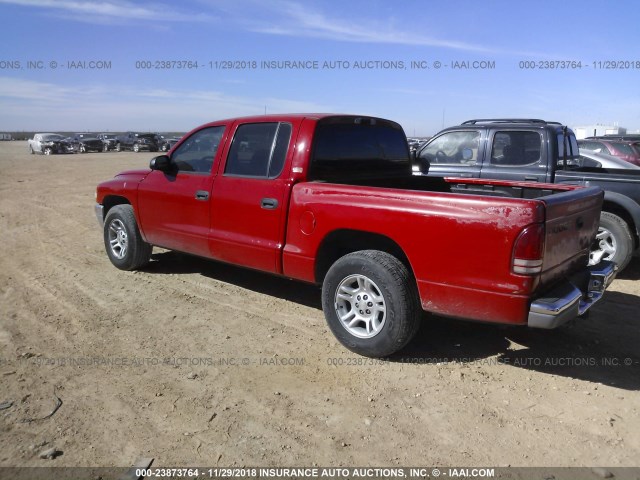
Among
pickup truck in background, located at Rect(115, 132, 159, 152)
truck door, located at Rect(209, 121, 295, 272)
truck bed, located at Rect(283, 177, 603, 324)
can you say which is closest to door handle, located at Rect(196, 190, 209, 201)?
truck door, located at Rect(209, 121, 295, 272)

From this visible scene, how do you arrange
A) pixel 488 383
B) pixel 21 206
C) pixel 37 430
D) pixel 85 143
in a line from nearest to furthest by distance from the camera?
1. pixel 37 430
2. pixel 488 383
3. pixel 21 206
4. pixel 85 143

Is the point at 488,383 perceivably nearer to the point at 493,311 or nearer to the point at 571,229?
the point at 493,311

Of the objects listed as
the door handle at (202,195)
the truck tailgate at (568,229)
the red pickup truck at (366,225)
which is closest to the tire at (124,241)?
the red pickup truck at (366,225)

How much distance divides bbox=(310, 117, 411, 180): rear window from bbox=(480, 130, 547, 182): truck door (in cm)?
202

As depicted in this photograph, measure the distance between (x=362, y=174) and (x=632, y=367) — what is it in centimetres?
272

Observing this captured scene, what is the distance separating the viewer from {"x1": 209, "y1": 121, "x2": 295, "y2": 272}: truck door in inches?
176

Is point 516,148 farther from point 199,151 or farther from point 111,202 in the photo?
point 111,202


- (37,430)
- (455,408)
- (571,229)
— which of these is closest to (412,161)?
(571,229)

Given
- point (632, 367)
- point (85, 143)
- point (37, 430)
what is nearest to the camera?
point (37, 430)

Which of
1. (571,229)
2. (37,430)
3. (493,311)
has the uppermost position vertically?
(571,229)

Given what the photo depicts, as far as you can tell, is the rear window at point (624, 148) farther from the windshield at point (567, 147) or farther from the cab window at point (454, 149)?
the cab window at point (454, 149)

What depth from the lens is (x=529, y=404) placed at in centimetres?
334

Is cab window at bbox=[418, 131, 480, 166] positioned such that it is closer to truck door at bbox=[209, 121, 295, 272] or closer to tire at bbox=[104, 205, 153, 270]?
truck door at bbox=[209, 121, 295, 272]

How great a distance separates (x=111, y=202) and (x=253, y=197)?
2.81 meters
